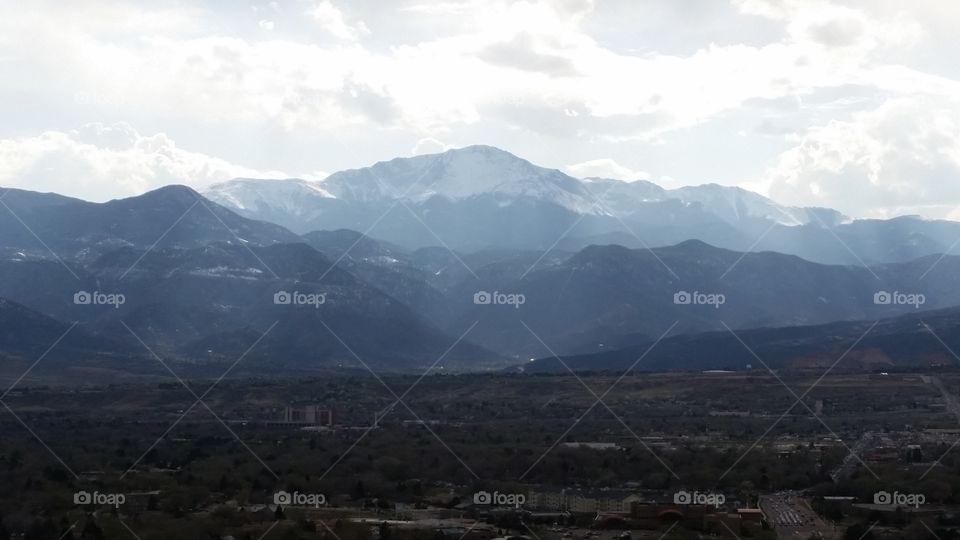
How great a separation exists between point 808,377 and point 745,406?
2458 centimetres

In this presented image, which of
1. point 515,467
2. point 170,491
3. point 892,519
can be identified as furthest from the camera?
point 515,467

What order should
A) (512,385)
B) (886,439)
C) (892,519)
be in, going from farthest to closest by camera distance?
(512,385), (886,439), (892,519)

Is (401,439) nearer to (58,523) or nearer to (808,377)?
(58,523)

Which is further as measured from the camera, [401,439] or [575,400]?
[575,400]

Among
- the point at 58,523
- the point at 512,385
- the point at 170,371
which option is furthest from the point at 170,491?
the point at 170,371

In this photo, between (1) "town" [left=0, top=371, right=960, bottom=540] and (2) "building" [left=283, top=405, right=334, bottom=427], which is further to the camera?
(2) "building" [left=283, top=405, right=334, bottom=427]

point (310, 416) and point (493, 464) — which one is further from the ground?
point (310, 416)

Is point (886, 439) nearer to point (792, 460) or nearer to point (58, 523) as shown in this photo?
point (792, 460)

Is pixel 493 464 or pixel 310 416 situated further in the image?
pixel 310 416

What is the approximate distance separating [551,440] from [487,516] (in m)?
31.8

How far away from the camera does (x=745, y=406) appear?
116688 mm

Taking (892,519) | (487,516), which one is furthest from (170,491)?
(892,519)

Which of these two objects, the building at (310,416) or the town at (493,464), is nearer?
the town at (493,464)

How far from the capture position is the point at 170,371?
6560 inches
